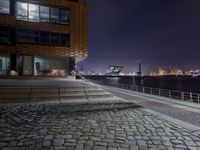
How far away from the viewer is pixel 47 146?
15.0 ft

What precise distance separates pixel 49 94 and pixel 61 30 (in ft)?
38.0

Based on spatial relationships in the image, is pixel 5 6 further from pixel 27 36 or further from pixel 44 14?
pixel 44 14

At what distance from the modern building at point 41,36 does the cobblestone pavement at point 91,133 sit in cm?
1361

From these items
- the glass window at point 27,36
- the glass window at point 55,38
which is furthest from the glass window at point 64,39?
the glass window at point 27,36

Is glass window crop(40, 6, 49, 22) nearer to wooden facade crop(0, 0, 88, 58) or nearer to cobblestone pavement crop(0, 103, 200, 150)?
wooden facade crop(0, 0, 88, 58)

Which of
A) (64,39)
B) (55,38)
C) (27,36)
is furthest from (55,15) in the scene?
(27,36)

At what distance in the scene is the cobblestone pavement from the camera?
15.3ft

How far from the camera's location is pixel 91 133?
5.56 meters

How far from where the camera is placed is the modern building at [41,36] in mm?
19578

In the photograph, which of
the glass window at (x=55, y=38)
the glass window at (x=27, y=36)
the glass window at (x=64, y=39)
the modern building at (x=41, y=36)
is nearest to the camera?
the modern building at (x=41, y=36)

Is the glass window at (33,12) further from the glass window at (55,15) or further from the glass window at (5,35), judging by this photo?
the glass window at (5,35)

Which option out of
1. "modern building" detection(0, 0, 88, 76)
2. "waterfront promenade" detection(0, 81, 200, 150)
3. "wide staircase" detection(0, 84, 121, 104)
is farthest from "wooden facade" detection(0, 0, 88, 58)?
"waterfront promenade" detection(0, 81, 200, 150)

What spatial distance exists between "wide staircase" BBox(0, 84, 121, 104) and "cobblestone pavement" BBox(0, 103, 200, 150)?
11.4ft

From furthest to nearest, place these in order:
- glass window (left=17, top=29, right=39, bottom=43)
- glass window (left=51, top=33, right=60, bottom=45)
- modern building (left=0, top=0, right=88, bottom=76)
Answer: glass window (left=51, top=33, right=60, bottom=45)
glass window (left=17, top=29, right=39, bottom=43)
modern building (left=0, top=0, right=88, bottom=76)
